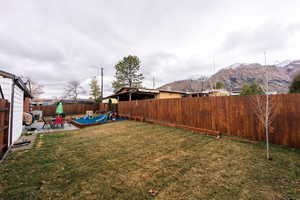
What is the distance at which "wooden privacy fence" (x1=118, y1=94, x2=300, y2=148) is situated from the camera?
11.0ft

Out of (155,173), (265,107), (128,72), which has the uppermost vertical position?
(128,72)

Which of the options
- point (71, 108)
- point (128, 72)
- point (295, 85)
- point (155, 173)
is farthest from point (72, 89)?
point (295, 85)

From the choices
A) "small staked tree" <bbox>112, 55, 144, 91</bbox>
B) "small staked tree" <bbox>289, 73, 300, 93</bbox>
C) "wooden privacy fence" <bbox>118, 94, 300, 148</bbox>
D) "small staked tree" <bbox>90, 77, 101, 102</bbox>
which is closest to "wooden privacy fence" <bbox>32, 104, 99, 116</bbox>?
"small staked tree" <bbox>112, 55, 144, 91</bbox>

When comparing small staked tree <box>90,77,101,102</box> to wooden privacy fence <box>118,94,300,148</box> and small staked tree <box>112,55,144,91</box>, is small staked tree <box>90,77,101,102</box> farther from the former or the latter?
wooden privacy fence <box>118,94,300,148</box>

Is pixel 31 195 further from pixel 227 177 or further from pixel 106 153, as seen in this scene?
pixel 227 177

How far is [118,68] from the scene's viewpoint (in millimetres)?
23500

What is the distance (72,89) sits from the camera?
100ft

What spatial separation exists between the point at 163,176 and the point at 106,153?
204 centimetres

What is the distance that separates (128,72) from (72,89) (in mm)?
17200

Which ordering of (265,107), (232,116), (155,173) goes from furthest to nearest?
(232,116)
(265,107)
(155,173)

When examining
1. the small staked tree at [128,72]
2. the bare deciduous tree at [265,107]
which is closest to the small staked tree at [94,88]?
the small staked tree at [128,72]

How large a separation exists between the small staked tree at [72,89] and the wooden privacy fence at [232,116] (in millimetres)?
29938

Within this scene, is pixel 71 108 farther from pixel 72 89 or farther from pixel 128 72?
pixel 72 89

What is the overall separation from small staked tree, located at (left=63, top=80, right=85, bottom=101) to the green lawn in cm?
3102
